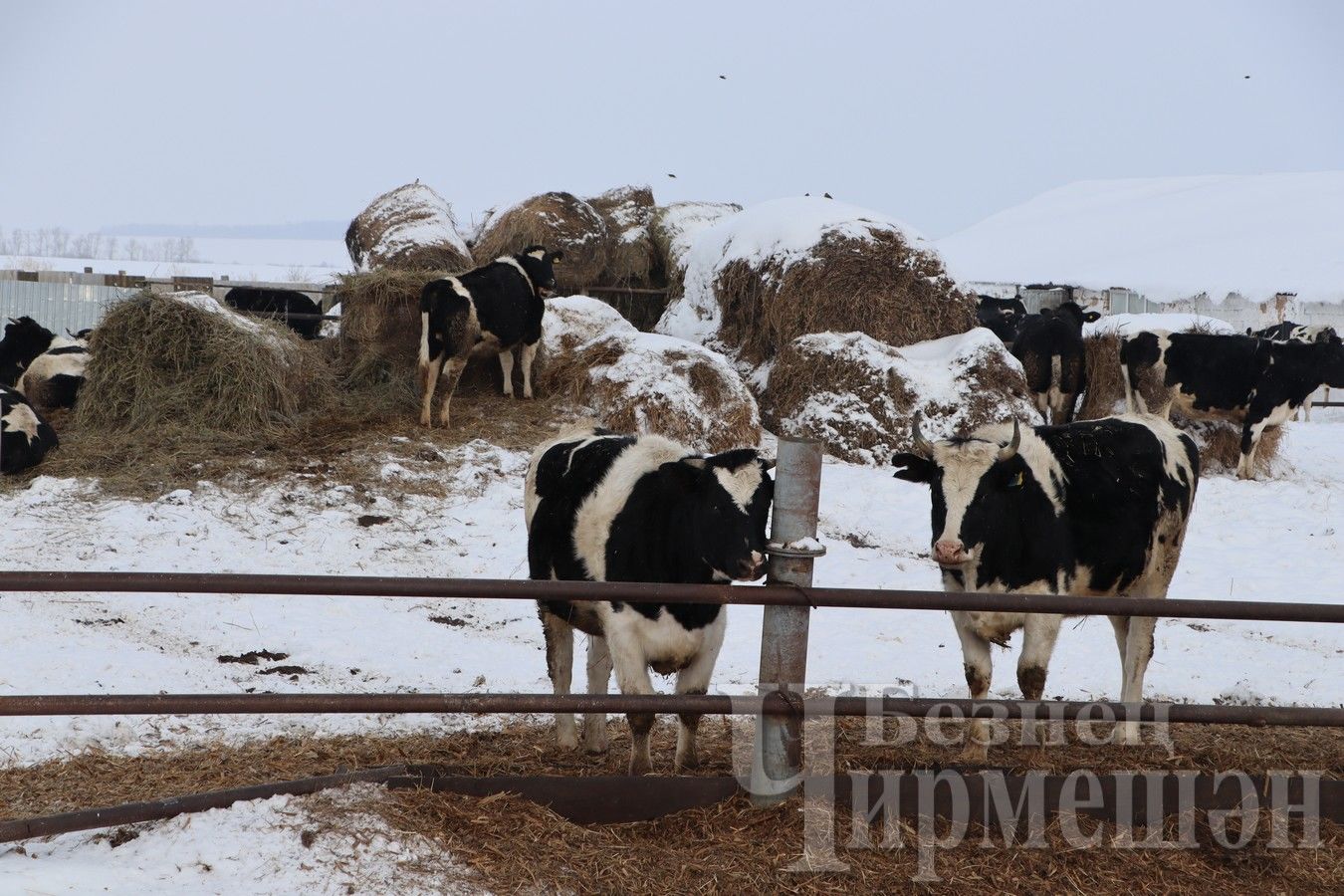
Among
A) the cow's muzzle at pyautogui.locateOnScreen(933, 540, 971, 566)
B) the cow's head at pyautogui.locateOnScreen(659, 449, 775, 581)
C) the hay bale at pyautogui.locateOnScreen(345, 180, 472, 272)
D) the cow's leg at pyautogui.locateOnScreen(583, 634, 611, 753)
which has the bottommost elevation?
the cow's leg at pyautogui.locateOnScreen(583, 634, 611, 753)

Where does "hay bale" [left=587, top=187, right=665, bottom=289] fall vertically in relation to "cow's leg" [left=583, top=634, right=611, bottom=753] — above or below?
above

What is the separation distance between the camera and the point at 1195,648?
8.59 metres

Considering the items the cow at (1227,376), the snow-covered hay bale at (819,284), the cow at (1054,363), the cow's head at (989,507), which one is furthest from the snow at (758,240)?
the cow's head at (989,507)

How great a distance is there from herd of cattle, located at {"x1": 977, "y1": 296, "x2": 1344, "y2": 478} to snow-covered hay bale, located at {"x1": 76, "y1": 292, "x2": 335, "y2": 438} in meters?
9.37

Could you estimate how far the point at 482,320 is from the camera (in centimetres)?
1286

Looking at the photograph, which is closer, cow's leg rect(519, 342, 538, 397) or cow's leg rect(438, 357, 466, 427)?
cow's leg rect(438, 357, 466, 427)

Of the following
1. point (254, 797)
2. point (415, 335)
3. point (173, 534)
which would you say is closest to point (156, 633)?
point (173, 534)

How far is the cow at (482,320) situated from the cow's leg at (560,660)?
6.61 meters

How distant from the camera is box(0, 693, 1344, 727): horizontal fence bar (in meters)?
3.92

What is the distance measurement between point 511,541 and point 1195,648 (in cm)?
523

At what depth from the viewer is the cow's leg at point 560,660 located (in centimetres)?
601

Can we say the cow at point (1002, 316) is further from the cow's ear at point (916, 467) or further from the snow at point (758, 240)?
Result: the cow's ear at point (916, 467)

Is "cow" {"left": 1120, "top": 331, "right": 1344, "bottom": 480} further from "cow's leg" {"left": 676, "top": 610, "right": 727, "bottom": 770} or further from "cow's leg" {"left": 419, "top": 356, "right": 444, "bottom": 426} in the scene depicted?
"cow's leg" {"left": 676, "top": 610, "right": 727, "bottom": 770}

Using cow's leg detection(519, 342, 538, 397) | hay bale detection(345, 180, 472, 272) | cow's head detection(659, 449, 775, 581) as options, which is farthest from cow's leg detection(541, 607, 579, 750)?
hay bale detection(345, 180, 472, 272)
